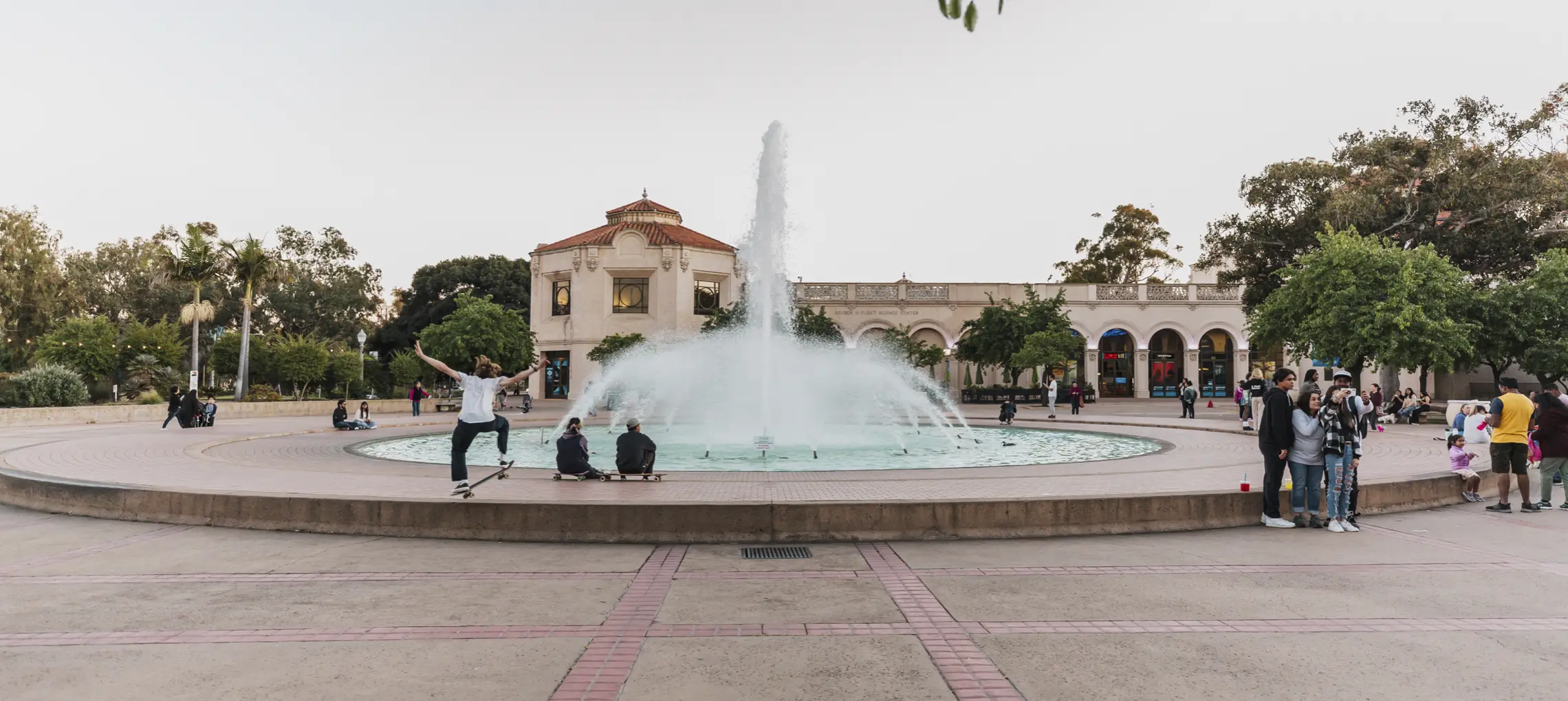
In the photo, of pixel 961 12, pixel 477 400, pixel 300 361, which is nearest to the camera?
pixel 961 12

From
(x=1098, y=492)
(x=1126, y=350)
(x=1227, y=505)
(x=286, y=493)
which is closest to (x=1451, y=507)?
(x=1227, y=505)

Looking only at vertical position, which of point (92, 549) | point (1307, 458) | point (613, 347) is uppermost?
point (613, 347)

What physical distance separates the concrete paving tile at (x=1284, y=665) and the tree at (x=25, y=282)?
6104 centimetres

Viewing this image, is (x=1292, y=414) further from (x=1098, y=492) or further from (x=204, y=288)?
(x=204, y=288)

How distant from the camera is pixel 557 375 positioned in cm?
5275

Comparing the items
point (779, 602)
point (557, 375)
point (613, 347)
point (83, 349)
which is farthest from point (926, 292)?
point (779, 602)

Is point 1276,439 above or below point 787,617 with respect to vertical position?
above

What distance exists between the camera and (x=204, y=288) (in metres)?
62.3

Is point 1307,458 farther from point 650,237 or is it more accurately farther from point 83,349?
point 650,237

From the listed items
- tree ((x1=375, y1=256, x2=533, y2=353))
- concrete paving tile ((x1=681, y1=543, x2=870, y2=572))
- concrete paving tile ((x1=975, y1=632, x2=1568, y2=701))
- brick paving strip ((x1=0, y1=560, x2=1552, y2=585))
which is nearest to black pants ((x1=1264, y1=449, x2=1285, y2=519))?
brick paving strip ((x1=0, y1=560, x2=1552, y2=585))

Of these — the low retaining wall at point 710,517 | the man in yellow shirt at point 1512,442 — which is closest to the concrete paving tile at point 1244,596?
the low retaining wall at point 710,517

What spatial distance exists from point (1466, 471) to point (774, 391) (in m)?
13.2

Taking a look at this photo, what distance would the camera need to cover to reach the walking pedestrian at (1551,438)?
10.1m

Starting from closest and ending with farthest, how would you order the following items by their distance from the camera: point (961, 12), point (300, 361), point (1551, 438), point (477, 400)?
point (961, 12), point (477, 400), point (1551, 438), point (300, 361)
